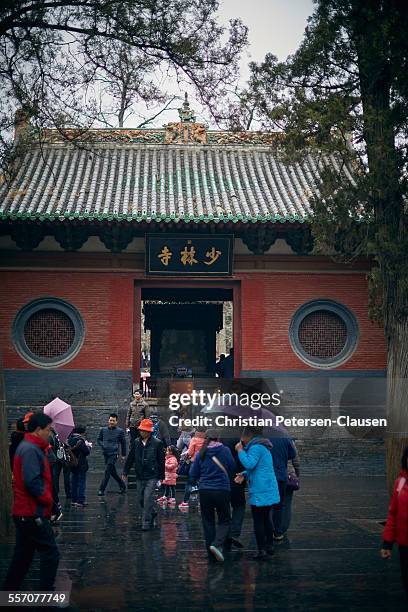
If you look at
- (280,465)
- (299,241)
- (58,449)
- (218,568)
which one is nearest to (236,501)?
(280,465)

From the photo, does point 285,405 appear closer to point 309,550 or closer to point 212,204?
point 212,204

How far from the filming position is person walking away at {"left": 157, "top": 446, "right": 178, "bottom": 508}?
14.8 metres

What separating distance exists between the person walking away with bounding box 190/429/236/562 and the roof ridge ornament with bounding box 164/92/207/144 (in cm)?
1540

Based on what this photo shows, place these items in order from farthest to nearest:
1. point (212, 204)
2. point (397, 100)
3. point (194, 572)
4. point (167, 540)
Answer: point (212, 204) → point (397, 100) → point (167, 540) → point (194, 572)

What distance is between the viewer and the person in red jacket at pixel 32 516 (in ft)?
21.4

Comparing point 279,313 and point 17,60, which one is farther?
point 279,313

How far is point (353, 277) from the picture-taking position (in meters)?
21.1

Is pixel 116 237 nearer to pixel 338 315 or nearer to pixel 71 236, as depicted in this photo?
pixel 71 236

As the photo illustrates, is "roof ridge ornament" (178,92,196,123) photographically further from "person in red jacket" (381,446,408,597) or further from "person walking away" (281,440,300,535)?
"person in red jacket" (381,446,408,597)

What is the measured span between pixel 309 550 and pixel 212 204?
12.2 meters

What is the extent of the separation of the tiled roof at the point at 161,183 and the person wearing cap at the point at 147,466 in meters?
8.37

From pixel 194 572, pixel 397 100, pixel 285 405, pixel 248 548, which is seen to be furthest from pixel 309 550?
pixel 285 405

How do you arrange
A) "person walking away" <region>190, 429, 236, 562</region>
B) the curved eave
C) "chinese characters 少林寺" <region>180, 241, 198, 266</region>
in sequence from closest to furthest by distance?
"person walking away" <region>190, 429, 236, 562</region>
the curved eave
"chinese characters 少林寺" <region>180, 241, 198, 266</region>

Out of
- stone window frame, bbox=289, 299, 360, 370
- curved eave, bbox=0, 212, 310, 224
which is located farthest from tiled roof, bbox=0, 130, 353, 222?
stone window frame, bbox=289, 299, 360, 370
